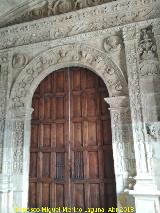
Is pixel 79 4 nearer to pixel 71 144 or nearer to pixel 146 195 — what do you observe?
pixel 71 144

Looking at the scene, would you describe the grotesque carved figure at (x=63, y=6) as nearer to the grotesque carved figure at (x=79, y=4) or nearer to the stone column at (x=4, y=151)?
the grotesque carved figure at (x=79, y=4)

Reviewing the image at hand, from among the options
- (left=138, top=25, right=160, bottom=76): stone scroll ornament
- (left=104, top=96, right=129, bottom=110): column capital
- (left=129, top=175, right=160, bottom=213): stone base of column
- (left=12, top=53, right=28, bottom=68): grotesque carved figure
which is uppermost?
(left=12, top=53, right=28, bottom=68): grotesque carved figure

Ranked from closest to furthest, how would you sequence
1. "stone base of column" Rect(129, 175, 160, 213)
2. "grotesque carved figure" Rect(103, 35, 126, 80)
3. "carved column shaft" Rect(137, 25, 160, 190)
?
"stone base of column" Rect(129, 175, 160, 213) → "carved column shaft" Rect(137, 25, 160, 190) → "grotesque carved figure" Rect(103, 35, 126, 80)

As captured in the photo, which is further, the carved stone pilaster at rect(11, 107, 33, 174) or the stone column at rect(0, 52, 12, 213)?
the carved stone pilaster at rect(11, 107, 33, 174)

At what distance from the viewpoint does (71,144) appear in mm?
4164

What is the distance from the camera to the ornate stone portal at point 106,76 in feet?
11.4

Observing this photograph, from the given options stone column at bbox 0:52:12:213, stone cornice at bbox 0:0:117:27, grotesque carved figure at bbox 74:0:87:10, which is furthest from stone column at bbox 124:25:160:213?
stone column at bbox 0:52:12:213

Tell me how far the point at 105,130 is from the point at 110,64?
1.27 metres

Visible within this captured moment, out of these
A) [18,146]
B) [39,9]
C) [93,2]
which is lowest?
[18,146]

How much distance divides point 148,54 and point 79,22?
1.62 meters

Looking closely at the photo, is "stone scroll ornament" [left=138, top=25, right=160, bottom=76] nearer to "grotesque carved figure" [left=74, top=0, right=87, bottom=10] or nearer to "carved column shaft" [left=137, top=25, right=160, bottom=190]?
"carved column shaft" [left=137, top=25, right=160, bottom=190]

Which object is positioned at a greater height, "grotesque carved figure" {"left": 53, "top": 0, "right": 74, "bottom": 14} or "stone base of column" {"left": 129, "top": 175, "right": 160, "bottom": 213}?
"grotesque carved figure" {"left": 53, "top": 0, "right": 74, "bottom": 14}

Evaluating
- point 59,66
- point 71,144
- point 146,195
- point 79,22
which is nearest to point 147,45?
point 79,22

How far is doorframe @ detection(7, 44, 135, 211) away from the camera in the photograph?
364cm
